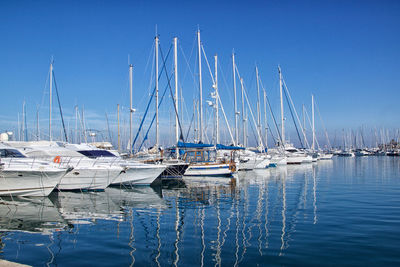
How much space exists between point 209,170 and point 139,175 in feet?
33.5

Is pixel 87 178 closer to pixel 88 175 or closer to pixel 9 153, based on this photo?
pixel 88 175

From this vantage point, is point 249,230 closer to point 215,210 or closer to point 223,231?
point 223,231

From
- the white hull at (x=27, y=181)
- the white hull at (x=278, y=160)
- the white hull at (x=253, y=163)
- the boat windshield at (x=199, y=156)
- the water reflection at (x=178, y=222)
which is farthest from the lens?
the white hull at (x=278, y=160)

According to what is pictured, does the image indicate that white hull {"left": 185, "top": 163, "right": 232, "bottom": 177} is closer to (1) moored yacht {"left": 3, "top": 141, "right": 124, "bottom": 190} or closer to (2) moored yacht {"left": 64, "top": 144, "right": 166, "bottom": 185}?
(2) moored yacht {"left": 64, "top": 144, "right": 166, "bottom": 185}

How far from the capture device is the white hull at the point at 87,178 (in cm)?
2266

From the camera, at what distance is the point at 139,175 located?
2644 cm

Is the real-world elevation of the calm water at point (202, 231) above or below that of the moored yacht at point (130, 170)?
below

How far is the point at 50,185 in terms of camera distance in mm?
19250

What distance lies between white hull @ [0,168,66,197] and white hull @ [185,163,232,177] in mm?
17001

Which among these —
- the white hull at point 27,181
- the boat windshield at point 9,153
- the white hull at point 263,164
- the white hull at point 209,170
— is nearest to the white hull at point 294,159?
the white hull at point 263,164

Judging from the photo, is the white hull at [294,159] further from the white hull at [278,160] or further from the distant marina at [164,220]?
the distant marina at [164,220]

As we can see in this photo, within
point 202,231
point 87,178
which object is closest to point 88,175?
point 87,178

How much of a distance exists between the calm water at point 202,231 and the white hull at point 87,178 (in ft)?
9.88

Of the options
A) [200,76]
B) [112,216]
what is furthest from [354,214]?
[200,76]
